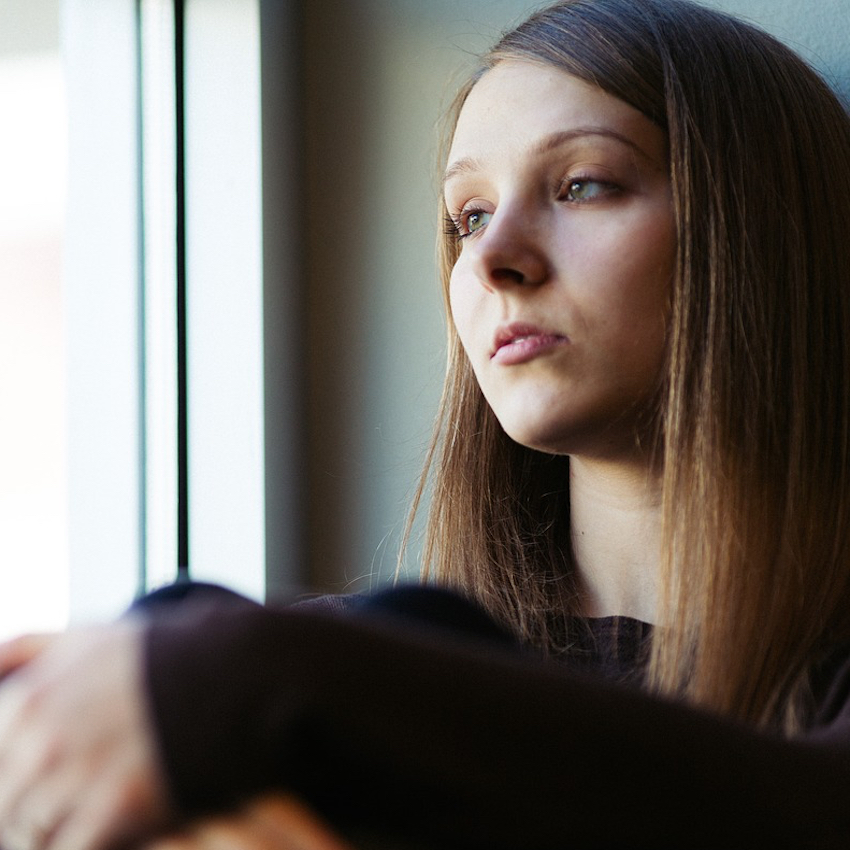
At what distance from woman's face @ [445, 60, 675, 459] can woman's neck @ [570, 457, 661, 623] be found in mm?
38

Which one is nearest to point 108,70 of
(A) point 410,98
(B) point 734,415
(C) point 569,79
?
(A) point 410,98

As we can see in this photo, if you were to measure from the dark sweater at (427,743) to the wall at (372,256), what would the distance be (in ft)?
3.09

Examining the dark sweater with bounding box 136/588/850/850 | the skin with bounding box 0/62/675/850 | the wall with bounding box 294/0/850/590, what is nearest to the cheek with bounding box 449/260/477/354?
the skin with bounding box 0/62/675/850

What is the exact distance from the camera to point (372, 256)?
143 centimetres

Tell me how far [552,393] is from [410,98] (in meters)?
0.66

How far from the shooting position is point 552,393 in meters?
0.89

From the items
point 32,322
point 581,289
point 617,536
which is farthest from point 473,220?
point 32,322

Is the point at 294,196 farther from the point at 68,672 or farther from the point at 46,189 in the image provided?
the point at 68,672

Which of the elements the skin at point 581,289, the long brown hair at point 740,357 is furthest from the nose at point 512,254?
the long brown hair at point 740,357

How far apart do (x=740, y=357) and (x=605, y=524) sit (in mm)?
206

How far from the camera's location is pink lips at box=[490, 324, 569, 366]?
881 mm

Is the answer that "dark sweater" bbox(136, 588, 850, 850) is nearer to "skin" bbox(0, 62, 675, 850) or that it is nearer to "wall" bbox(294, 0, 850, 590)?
"skin" bbox(0, 62, 675, 850)

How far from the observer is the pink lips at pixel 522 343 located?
881 mm

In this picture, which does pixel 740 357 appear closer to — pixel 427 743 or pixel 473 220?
pixel 473 220
